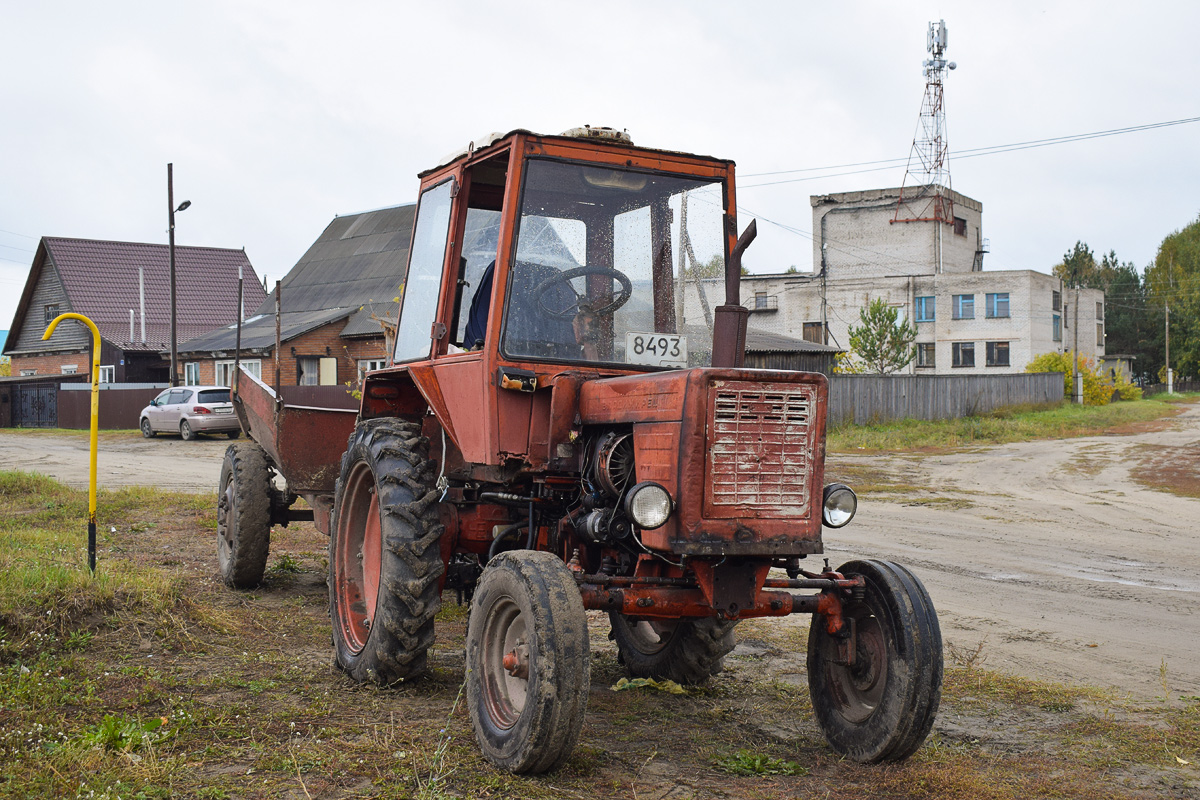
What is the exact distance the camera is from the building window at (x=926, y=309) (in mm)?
53062

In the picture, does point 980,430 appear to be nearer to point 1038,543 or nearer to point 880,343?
point 880,343

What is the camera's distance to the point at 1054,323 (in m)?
53.0

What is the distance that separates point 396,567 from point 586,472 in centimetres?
109

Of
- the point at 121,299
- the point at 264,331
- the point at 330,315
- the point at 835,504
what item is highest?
the point at 121,299

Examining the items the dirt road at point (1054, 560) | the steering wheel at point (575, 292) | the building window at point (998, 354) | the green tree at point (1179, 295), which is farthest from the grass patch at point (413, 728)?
the green tree at point (1179, 295)

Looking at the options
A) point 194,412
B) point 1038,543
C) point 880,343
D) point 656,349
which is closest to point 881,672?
point 656,349

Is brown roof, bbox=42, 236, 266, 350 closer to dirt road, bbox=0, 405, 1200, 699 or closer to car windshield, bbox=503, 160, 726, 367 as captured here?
dirt road, bbox=0, 405, 1200, 699

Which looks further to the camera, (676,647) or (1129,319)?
(1129,319)

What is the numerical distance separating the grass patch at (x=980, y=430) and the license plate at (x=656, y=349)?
20909 mm

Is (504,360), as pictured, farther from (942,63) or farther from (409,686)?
(942,63)

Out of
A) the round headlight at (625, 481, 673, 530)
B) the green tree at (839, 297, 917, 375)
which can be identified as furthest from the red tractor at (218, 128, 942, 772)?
the green tree at (839, 297, 917, 375)

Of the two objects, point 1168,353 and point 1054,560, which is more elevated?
point 1168,353

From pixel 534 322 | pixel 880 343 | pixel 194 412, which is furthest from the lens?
pixel 880 343

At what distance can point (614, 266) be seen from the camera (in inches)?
212
